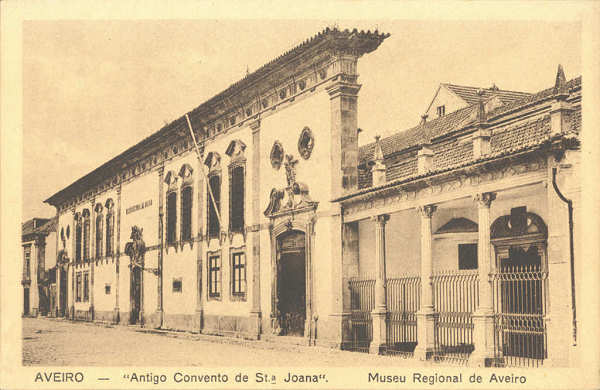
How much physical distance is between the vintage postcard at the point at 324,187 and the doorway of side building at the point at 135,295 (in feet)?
7.69

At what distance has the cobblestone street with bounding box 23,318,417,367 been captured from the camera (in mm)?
13305

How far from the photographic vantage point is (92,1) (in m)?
12.2

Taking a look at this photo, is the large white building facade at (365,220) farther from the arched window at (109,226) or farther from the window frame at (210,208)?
the arched window at (109,226)

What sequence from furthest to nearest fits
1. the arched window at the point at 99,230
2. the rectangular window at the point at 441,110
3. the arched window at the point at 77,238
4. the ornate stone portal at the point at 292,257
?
the arched window at the point at 77,238, the arched window at the point at 99,230, the rectangular window at the point at 441,110, the ornate stone portal at the point at 292,257

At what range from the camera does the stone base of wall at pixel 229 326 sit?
19234 millimetres

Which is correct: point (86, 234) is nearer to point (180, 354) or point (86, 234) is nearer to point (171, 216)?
point (171, 216)

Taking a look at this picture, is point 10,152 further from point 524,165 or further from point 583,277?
point 583,277

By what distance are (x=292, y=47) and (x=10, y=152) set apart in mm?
6567

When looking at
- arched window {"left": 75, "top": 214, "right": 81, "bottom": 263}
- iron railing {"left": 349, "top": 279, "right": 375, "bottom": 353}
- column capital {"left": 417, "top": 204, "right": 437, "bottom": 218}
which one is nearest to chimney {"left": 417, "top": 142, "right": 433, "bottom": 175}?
column capital {"left": 417, "top": 204, "right": 437, "bottom": 218}

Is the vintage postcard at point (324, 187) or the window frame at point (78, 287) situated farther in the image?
the window frame at point (78, 287)

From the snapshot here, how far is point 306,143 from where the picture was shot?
17.0 metres

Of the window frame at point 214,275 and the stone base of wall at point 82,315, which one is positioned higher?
the window frame at point 214,275

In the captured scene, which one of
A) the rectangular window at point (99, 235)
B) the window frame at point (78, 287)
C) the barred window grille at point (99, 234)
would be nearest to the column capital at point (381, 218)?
the barred window grille at point (99, 234)

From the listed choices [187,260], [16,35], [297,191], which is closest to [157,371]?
[16,35]
